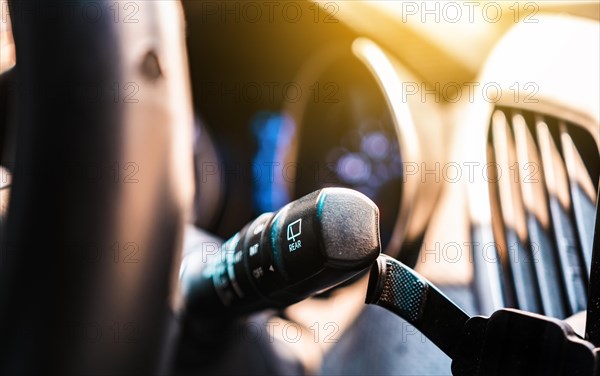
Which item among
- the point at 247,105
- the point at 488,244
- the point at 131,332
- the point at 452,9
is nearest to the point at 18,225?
the point at 131,332

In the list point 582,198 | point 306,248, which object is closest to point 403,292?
point 306,248

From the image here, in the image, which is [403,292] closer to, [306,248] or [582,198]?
[306,248]

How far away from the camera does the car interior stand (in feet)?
1.22

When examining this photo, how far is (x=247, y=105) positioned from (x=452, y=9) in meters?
0.99

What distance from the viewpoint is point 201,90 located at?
187 centimetres

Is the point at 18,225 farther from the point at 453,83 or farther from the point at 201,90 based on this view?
the point at 201,90

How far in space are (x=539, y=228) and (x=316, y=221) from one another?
32cm

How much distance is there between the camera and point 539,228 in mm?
592

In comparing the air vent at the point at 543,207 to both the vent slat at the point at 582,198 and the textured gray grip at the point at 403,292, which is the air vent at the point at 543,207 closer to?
the vent slat at the point at 582,198

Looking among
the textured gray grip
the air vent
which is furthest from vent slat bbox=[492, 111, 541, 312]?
the textured gray grip

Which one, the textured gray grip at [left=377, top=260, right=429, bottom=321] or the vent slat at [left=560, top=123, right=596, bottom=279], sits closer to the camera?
the textured gray grip at [left=377, top=260, right=429, bottom=321]

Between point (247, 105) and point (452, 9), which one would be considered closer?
point (452, 9)

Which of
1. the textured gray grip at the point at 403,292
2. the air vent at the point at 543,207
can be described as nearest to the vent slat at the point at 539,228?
the air vent at the point at 543,207

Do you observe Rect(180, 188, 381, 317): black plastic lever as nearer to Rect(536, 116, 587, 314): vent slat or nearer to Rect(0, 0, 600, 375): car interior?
Rect(0, 0, 600, 375): car interior
